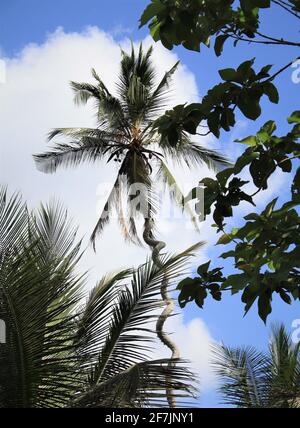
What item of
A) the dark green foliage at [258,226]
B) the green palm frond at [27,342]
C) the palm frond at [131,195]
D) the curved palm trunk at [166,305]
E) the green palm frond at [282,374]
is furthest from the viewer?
the palm frond at [131,195]

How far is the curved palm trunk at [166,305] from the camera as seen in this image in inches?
242

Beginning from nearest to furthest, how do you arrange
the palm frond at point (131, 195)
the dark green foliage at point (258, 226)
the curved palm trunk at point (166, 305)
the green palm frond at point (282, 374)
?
the dark green foliage at point (258, 226) < the curved palm trunk at point (166, 305) < the green palm frond at point (282, 374) < the palm frond at point (131, 195)

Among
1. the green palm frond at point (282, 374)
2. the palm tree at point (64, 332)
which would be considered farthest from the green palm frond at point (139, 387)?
the green palm frond at point (282, 374)

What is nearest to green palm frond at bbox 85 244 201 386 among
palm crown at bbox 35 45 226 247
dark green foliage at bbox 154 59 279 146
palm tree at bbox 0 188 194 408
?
palm tree at bbox 0 188 194 408

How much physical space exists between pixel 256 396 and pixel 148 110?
8.25 metres

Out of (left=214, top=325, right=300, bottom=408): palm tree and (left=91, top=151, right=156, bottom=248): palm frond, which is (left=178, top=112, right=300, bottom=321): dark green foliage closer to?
(left=214, top=325, right=300, bottom=408): palm tree

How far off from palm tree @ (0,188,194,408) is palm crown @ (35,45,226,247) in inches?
349

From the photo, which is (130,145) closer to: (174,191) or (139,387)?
(174,191)

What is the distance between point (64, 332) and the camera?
568cm

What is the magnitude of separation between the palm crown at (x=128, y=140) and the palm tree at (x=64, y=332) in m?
8.87

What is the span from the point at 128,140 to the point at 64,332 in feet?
35.3

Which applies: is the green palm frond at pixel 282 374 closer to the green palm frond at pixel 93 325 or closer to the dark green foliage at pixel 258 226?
the green palm frond at pixel 93 325

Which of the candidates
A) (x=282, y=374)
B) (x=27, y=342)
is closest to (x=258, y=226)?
(x=27, y=342)
